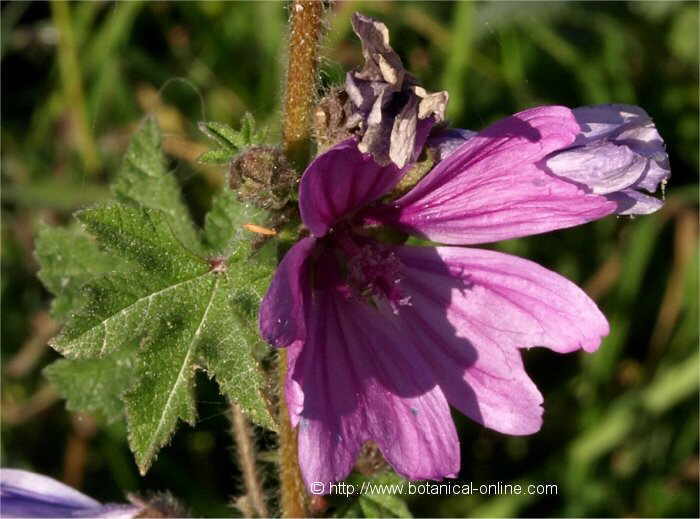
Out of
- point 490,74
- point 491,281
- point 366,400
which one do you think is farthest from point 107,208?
point 490,74

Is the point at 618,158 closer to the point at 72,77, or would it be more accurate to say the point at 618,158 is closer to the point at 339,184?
the point at 339,184

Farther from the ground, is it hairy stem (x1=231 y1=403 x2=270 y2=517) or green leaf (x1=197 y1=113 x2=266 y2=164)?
green leaf (x1=197 y1=113 x2=266 y2=164)

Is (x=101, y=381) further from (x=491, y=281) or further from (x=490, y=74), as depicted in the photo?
(x=490, y=74)

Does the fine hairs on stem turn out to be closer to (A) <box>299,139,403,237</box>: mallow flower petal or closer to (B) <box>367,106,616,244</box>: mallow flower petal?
(A) <box>299,139,403,237</box>: mallow flower petal

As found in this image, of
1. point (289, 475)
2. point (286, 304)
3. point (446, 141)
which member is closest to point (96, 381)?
point (289, 475)

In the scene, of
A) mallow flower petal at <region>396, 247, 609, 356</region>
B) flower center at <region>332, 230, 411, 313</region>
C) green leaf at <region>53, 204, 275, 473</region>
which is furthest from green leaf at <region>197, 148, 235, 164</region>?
mallow flower petal at <region>396, 247, 609, 356</region>

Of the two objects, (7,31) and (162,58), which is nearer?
(7,31)
